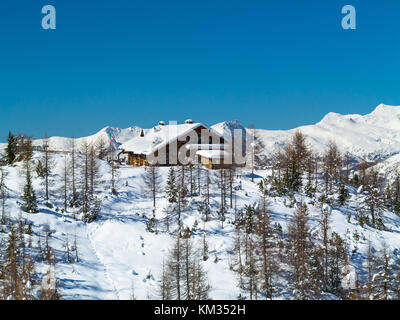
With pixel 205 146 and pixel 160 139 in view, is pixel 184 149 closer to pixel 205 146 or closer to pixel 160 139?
pixel 205 146

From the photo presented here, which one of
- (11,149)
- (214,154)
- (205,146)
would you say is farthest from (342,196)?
(11,149)

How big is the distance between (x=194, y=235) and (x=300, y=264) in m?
11.6

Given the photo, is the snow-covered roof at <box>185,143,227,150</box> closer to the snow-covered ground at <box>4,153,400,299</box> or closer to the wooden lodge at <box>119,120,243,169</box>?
the wooden lodge at <box>119,120,243,169</box>

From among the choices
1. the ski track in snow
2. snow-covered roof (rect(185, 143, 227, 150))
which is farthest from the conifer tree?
snow-covered roof (rect(185, 143, 227, 150))

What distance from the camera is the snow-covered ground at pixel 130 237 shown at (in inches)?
910

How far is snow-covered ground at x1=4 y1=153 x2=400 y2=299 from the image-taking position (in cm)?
2311

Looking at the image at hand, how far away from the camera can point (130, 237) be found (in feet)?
102

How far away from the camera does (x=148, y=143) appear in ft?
191

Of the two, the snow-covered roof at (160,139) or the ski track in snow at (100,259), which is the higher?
the snow-covered roof at (160,139)

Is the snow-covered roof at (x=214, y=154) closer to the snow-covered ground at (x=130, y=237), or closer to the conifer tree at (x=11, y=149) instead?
the snow-covered ground at (x=130, y=237)

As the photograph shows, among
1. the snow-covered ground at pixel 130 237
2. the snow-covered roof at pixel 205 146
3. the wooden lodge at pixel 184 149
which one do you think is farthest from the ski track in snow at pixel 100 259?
the snow-covered roof at pixel 205 146

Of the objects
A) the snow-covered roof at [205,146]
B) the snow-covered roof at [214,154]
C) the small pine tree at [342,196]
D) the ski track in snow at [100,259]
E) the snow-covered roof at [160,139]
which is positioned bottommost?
the ski track in snow at [100,259]
